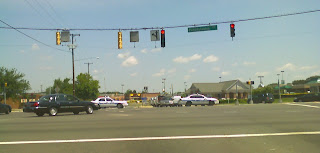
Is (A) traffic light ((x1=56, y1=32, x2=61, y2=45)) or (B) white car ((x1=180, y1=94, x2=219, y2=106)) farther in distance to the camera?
(B) white car ((x1=180, y1=94, x2=219, y2=106))

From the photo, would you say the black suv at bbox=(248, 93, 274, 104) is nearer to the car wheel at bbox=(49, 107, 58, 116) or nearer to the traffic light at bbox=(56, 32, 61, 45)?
the traffic light at bbox=(56, 32, 61, 45)

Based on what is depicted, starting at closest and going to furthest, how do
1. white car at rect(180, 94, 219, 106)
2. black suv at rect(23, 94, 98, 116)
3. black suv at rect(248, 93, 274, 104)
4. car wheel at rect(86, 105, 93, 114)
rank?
black suv at rect(23, 94, 98, 116)
car wheel at rect(86, 105, 93, 114)
white car at rect(180, 94, 219, 106)
black suv at rect(248, 93, 274, 104)

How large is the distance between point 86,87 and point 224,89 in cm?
4316

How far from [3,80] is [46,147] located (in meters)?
51.4

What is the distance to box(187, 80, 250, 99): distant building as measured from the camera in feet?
297

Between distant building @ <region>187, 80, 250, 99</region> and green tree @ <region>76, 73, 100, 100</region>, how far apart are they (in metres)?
33.6

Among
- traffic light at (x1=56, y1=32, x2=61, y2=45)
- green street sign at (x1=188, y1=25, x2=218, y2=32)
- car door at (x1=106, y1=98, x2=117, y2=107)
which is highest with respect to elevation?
green street sign at (x1=188, y1=25, x2=218, y2=32)

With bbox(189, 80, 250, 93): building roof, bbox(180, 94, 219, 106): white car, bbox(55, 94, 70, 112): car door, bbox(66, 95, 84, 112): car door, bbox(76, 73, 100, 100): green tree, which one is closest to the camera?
bbox(55, 94, 70, 112): car door

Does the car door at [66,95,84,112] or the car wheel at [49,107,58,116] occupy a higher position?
the car door at [66,95,84,112]

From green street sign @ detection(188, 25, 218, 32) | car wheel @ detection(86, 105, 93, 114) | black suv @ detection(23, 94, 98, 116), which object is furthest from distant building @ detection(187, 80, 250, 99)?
black suv @ detection(23, 94, 98, 116)

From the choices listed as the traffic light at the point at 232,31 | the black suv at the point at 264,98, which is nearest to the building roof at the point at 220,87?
the black suv at the point at 264,98

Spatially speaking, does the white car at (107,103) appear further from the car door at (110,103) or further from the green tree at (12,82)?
the green tree at (12,82)

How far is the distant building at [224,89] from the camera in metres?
90.5

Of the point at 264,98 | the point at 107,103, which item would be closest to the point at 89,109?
the point at 107,103
